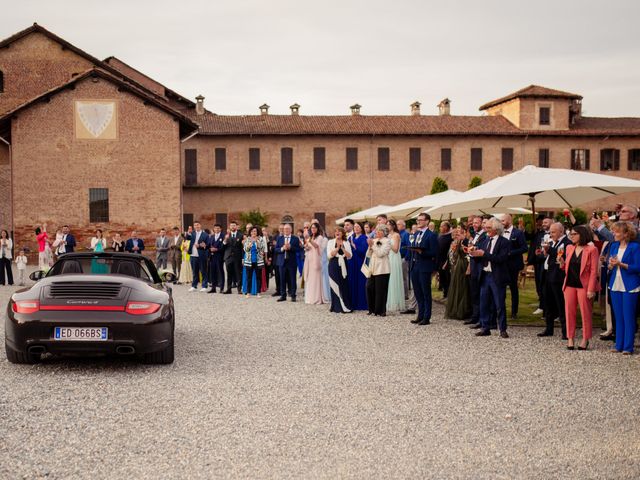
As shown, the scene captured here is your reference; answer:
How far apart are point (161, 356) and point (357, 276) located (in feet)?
24.5

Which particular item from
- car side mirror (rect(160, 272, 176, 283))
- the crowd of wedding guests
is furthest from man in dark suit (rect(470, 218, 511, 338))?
car side mirror (rect(160, 272, 176, 283))

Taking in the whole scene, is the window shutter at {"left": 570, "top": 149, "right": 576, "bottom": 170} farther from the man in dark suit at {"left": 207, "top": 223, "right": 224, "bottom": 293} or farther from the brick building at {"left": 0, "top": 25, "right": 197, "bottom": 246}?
the man in dark suit at {"left": 207, "top": 223, "right": 224, "bottom": 293}

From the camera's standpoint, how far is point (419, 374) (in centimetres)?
797

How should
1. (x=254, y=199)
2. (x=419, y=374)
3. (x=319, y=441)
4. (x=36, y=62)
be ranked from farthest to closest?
(x=254, y=199), (x=36, y=62), (x=419, y=374), (x=319, y=441)

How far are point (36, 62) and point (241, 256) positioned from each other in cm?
2662

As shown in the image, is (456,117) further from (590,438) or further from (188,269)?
(590,438)

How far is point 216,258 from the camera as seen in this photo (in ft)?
66.3

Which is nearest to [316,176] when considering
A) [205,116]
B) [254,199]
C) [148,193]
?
[254,199]

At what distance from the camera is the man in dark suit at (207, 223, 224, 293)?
65.5 ft

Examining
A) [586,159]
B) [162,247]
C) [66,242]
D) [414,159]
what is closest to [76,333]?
[66,242]

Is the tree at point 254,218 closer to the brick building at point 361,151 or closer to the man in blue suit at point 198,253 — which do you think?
the brick building at point 361,151

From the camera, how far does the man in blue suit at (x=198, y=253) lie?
2067 centimetres

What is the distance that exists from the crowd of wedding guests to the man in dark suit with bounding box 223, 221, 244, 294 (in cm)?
3

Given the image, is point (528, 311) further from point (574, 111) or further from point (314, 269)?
point (574, 111)
